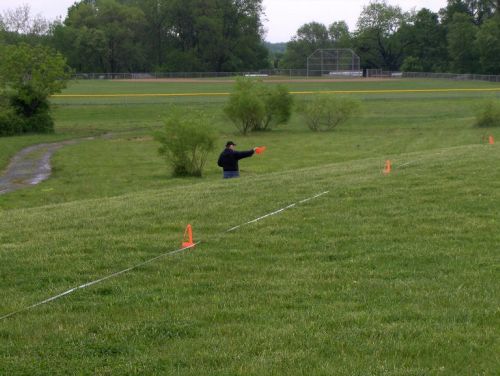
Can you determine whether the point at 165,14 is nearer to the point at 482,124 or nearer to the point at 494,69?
the point at 494,69

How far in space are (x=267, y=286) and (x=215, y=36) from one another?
110934mm

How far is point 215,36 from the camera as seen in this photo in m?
115

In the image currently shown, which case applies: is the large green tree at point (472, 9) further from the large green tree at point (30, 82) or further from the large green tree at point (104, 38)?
the large green tree at point (30, 82)

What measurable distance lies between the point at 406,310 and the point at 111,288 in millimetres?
2695

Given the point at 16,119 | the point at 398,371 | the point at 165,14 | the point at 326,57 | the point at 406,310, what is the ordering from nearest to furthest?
1. the point at 398,371
2. the point at 406,310
3. the point at 16,119
4. the point at 326,57
5. the point at 165,14

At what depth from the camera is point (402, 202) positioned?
10.9 meters

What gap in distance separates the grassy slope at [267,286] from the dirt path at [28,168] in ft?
39.5

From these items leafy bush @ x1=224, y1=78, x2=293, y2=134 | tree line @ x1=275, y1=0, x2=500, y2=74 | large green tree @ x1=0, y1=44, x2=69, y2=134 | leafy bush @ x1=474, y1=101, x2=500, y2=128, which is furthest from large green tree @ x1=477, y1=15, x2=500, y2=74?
large green tree @ x1=0, y1=44, x2=69, y2=134

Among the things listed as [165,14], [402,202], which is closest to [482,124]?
[402,202]

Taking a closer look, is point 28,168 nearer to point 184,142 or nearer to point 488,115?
point 184,142

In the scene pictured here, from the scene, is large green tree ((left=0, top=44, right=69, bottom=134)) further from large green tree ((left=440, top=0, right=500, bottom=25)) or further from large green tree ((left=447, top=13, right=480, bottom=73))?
large green tree ((left=440, top=0, right=500, bottom=25))

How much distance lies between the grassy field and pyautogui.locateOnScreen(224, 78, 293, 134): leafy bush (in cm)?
2630

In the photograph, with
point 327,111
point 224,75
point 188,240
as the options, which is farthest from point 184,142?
point 224,75

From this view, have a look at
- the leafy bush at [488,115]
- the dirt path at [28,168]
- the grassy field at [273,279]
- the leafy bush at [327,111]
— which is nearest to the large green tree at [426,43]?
the leafy bush at [327,111]
